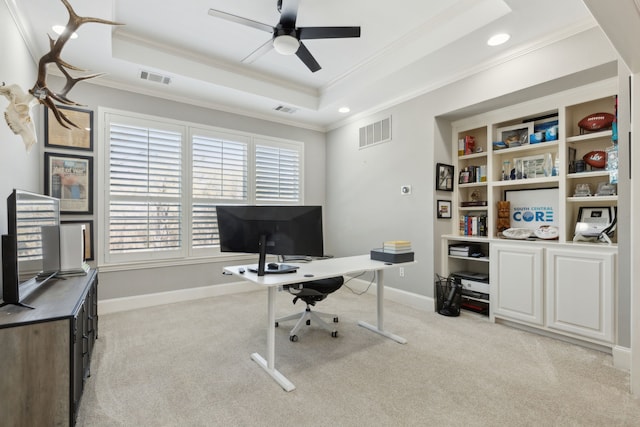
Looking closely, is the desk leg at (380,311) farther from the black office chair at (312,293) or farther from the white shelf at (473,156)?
the white shelf at (473,156)

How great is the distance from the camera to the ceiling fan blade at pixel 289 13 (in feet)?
7.38

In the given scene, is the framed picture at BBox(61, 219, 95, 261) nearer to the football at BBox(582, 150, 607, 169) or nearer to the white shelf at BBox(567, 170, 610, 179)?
the white shelf at BBox(567, 170, 610, 179)

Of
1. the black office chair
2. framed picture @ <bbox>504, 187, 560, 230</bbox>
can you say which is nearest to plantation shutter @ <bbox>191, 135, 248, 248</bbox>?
the black office chair

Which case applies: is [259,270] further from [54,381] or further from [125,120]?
[125,120]

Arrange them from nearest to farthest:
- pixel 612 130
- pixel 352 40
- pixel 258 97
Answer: pixel 612 130
pixel 352 40
pixel 258 97

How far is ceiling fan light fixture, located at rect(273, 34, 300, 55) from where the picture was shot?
8.24 ft

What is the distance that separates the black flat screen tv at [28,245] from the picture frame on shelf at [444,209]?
12.3ft

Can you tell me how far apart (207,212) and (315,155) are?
212 centimetres

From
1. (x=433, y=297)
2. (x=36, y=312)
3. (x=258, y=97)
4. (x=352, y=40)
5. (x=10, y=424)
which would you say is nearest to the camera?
(x=10, y=424)

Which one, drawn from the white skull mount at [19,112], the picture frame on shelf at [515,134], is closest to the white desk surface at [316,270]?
the white skull mount at [19,112]

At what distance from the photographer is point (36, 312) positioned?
154 cm

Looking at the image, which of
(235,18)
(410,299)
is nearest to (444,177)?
(410,299)

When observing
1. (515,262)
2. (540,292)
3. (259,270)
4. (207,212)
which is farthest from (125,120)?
(540,292)

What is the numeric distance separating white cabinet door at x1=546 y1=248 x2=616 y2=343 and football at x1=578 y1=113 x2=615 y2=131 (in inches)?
44.2
